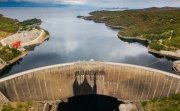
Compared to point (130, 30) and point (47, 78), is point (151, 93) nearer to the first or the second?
point (47, 78)

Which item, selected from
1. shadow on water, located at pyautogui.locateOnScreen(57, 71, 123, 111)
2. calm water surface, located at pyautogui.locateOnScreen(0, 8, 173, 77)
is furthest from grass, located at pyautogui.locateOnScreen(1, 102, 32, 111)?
calm water surface, located at pyautogui.locateOnScreen(0, 8, 173, 77)

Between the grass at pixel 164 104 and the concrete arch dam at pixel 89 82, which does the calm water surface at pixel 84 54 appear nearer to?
the concrete arch dam at pixel 89 82

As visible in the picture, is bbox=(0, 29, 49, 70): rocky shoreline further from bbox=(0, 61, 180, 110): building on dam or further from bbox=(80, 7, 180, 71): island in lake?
bbox=(80, 7, 180, 71): island in lake

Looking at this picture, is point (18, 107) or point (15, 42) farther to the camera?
point (15, 42)

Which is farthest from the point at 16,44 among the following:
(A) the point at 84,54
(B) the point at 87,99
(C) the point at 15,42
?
(B) the point at 87,99

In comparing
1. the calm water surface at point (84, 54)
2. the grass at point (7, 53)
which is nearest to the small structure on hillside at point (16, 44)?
the calm water surface at point (84, 54)

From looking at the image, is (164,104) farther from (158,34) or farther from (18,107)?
(158,34)

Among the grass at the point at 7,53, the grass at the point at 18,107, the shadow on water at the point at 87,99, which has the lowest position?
the grass at the point at 7,53

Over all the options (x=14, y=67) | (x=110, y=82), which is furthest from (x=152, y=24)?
(x=110, y=82)
